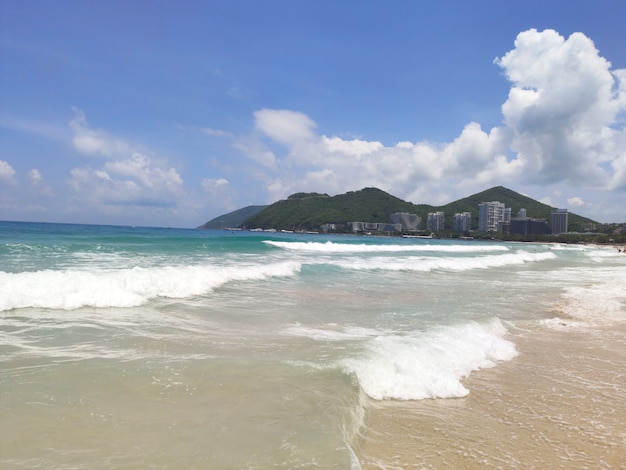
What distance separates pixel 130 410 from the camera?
158 inches

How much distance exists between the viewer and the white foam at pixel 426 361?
5.09 metres

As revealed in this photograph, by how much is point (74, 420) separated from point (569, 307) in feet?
41.9

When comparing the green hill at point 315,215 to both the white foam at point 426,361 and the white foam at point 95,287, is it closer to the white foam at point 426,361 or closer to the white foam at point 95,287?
the white foam at point 95,287

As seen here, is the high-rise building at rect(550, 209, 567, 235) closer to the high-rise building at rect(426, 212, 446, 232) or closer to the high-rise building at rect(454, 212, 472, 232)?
the high-rise building at rect(454, 212, 472, 232)

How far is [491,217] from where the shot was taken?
181 m

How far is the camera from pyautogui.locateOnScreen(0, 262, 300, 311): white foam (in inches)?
377

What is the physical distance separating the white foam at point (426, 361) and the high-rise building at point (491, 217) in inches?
7285

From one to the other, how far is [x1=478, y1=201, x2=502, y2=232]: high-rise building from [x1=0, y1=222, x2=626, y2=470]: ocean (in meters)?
183

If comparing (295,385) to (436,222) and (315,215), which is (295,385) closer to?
(315,215)

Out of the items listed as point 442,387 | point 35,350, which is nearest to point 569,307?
point 442,387

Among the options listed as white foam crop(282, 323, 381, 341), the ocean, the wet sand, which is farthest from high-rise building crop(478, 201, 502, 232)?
the wet sand

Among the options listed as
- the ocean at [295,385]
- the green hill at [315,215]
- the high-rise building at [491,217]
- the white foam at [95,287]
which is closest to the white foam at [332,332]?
the ocean at [295,385]

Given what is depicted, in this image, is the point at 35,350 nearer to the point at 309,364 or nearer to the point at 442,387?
the point at 309,364

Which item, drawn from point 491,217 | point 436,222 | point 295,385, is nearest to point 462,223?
point 436,222
